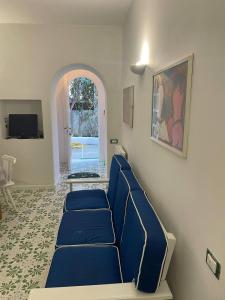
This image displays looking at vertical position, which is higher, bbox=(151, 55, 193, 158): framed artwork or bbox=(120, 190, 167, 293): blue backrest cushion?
bbox=(151, 55, 193, 158): framed artwork

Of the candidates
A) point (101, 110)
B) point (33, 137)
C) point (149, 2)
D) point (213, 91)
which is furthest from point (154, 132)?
point (101, 110)

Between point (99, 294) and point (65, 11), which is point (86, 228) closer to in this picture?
point (99, 294)

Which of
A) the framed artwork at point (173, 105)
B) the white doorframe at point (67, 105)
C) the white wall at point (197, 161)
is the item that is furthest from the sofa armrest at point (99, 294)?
the white doorframe at point (67, 105)

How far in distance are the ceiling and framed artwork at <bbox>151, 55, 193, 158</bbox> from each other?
1.89m

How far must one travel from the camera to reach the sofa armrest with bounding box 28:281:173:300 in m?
1.23

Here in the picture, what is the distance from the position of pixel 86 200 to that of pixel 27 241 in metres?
0.88

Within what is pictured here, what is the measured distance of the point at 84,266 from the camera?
1688mm

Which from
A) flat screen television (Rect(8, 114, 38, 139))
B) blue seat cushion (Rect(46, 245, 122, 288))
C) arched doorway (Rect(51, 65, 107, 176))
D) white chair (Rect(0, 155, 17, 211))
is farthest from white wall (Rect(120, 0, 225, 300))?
arched doorway (Rect(51, 65, 107, 176))

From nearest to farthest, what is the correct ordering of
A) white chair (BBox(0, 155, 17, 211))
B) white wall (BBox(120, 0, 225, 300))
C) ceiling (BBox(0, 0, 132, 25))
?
white wall (BBox(120, 0, 225, 300)) < ceiling (BBox(0, 0, 132, 25)) < white chair (BBox(0, 155, 17, 211))

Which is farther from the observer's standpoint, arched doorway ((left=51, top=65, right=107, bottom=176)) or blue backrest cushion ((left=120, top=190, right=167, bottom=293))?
arched doorway ((left=51, top=65, right=107, bottom=176))

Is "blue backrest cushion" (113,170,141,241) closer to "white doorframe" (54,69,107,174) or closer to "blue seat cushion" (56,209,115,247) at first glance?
"blue seat cushion" (56,209,115,247)

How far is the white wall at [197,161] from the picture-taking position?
96 cm

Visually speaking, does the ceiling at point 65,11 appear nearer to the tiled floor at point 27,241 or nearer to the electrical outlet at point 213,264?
the tiled floor at point 27,241

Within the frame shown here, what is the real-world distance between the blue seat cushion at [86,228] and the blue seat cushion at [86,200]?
4.2 inches
